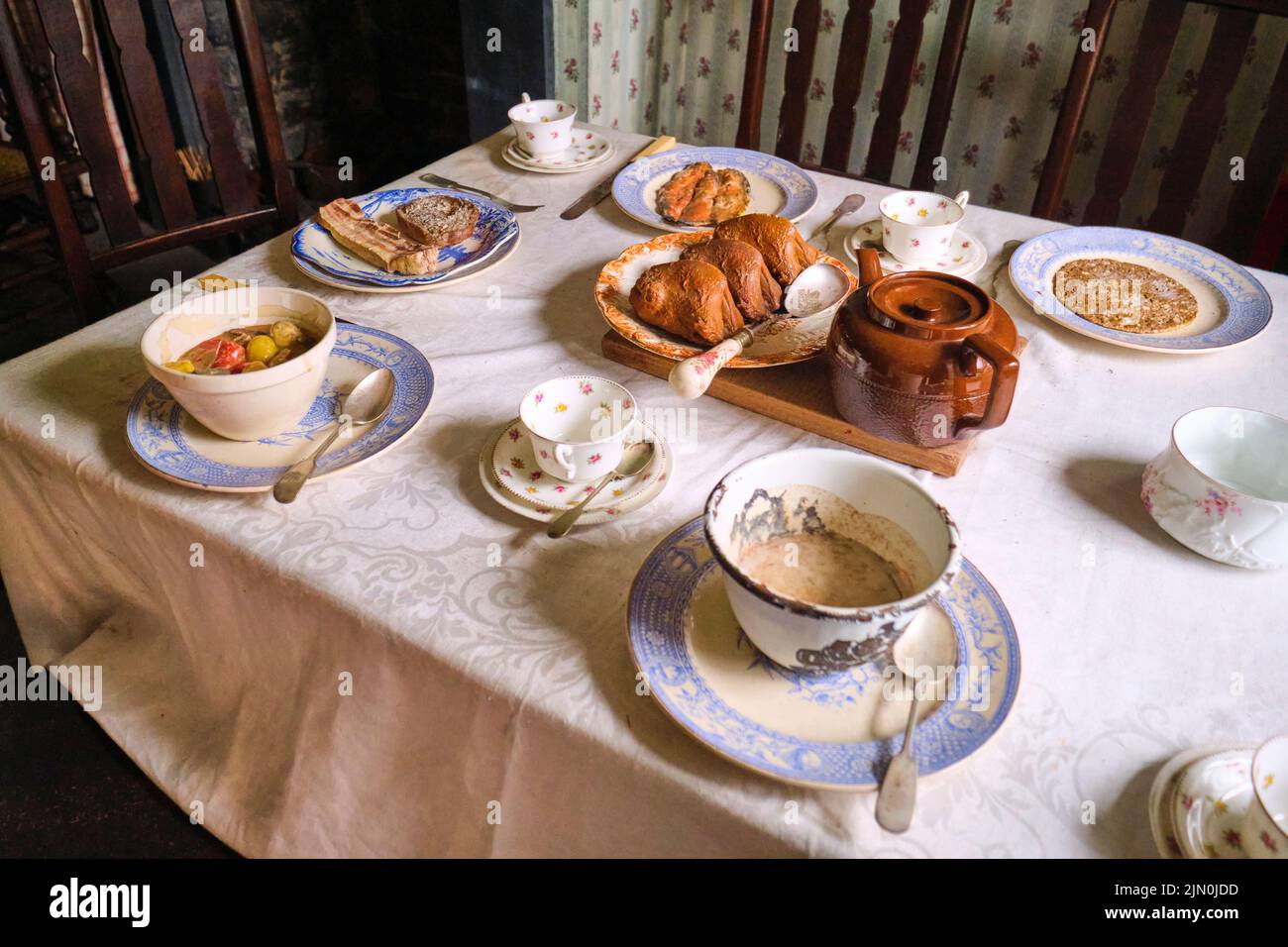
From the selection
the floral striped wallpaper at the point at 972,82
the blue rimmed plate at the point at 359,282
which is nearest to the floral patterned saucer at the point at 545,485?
the blue rimmed plate at the point at 359,282

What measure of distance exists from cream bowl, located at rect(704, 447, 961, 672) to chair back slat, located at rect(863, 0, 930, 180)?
1.24 m

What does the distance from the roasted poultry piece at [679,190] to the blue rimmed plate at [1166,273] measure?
451 millimetres

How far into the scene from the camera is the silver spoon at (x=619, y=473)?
0.73m

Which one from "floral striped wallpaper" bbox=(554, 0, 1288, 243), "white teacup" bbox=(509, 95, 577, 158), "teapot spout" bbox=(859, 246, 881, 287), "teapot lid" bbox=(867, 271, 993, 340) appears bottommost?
"floral striped wallpaper" bbox=(554, 0, 1288, 243)

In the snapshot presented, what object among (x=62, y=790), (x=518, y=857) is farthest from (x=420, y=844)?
(x=62, y=790)

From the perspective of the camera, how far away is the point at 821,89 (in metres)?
2.57

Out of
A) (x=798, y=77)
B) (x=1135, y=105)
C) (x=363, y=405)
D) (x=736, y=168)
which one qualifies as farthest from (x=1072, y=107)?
(x=363, y=405)

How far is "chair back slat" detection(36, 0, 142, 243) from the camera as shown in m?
1.13

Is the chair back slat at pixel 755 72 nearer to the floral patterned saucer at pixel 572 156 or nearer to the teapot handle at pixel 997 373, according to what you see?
the floral patterned saucer at pixel 572 156

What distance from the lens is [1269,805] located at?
20.9 inches

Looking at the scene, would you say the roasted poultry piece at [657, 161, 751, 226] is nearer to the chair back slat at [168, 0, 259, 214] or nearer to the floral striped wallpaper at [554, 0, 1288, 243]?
the chair back slat at [168, 0, 259, 214]

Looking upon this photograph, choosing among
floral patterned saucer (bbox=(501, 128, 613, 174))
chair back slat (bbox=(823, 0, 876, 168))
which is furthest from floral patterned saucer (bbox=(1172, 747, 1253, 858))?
chair back slat (bbox=(823, 0, 876, 168))
